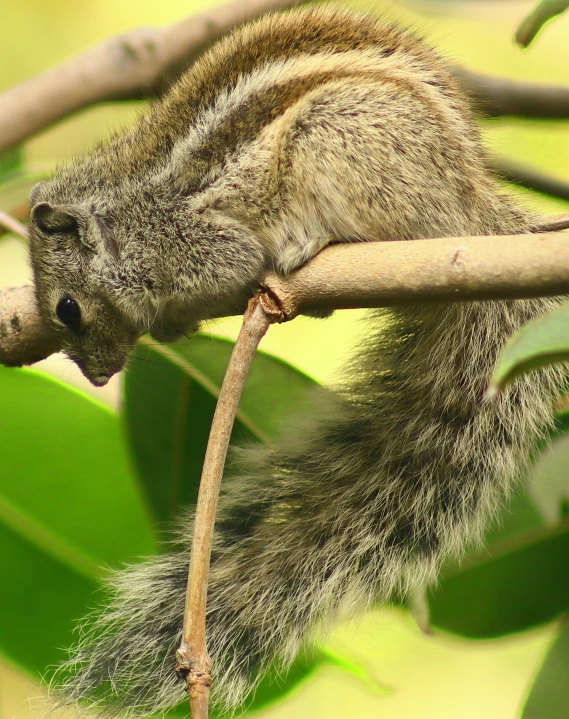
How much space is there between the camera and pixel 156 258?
1.15 meters

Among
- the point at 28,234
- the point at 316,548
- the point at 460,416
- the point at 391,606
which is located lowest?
the point at 391,606

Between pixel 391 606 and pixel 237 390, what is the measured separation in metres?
0.55

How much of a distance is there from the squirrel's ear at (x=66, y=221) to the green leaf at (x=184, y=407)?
0.78ft

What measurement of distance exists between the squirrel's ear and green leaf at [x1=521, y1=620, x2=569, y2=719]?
0.87 metres

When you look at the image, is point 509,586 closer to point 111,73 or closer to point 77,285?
point 77,285

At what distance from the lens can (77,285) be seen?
3.96 feet

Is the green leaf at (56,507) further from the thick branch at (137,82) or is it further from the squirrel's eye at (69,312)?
the thick branch at (137,82)

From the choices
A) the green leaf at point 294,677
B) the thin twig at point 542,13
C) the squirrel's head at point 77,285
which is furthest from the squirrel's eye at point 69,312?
the thin twig at point 542,13

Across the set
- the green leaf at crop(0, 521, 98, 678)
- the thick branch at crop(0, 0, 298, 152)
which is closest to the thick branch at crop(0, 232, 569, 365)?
the green leaf at crop(0, 521, 98, 678)

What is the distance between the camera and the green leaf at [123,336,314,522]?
4.31 feet

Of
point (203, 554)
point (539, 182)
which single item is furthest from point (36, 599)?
point (539, 182)

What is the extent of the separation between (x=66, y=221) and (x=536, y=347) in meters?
0.82

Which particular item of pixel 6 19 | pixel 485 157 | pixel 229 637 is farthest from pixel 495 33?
pixel 229 637

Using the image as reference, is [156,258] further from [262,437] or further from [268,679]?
[268,679]
